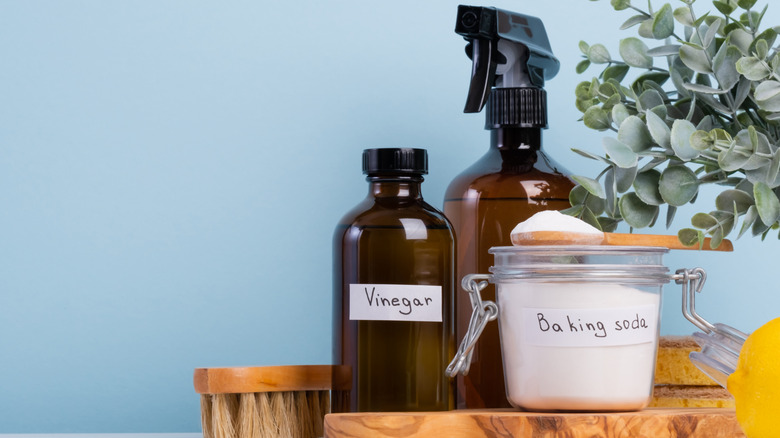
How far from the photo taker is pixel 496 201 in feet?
2.14

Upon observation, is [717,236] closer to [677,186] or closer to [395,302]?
[677,186]

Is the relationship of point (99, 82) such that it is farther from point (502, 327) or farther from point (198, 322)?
point (502, 327)

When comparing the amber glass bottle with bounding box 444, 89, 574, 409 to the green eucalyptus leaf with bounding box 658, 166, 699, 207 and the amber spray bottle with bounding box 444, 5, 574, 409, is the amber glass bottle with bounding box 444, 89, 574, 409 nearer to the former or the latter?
the amber spray bottle with bounding box 444, 5, 574, 409

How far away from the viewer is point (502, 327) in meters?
0.56

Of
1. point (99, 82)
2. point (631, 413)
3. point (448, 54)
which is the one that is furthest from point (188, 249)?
point (631, 413)

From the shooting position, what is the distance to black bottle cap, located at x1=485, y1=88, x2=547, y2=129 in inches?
26.0

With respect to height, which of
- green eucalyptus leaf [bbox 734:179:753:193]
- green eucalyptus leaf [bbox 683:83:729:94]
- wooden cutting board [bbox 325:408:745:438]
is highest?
green eucalyptus leaf [bbox 683:83:729:94]

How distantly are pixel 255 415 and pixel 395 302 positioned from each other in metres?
0.14

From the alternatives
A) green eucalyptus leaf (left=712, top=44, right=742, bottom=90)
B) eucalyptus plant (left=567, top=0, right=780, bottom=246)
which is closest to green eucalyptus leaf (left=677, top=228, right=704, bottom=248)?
eucalyptus plant (left=567, top=0, right=780, bottom=246)

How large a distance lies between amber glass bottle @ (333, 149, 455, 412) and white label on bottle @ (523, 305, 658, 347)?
87 millimetres

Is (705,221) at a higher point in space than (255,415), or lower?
higher

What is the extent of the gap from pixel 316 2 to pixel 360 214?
0.29m

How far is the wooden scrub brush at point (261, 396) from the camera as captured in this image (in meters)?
0.60

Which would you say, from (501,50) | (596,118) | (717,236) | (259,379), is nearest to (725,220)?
(717,236)
